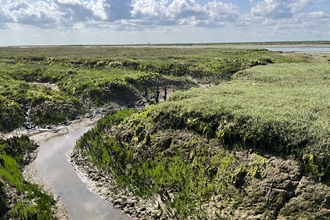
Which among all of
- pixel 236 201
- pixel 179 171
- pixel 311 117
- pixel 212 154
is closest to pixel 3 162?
pixel 179 171

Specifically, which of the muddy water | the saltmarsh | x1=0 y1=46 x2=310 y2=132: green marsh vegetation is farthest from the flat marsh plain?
x1=0 y1=46 x2=310 y2=132: green marsh vegetation

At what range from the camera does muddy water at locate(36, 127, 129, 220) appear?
1688cm

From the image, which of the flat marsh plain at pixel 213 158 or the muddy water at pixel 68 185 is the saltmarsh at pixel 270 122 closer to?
the flat marsh plain at pixel 213 158

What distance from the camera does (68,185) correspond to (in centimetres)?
2006

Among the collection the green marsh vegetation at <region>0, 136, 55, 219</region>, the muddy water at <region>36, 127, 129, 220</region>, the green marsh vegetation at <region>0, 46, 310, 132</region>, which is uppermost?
the green marsh vegetation at <region>0, 46, 310, 132</region>

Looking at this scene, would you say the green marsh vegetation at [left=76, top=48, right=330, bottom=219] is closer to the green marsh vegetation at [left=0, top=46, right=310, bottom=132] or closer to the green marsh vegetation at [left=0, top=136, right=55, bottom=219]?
the green marsh vegetation at [left=0, top=136, right=55, bottom=219]

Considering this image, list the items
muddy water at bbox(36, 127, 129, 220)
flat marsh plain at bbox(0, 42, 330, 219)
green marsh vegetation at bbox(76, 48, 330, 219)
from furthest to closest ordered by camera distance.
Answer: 1. muddy water at bbox(36, 127, 129, 220)
2. green marsh vegetation at bbox(76, 48, 330, 219)
3. flat marsh plain at bbox(0, 42, 330, 219)

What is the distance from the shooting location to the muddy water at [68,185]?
16875 mm

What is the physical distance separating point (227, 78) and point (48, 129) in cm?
4401

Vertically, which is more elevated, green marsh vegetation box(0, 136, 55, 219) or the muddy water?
green marsh vegetation box(0, 136, 55, 219)

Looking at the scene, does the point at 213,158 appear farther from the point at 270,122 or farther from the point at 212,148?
the point at 270,122

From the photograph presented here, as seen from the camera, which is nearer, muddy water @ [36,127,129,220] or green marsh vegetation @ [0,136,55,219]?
green marsh vegetation @ [0,136,55,219]

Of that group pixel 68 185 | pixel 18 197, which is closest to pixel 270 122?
pixel 68 185

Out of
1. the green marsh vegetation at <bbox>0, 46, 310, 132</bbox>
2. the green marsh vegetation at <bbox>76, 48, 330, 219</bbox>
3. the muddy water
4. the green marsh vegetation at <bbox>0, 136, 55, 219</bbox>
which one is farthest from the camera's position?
the green marsh vegetation at <bbox>0, 46, 310, 132</bbox>
